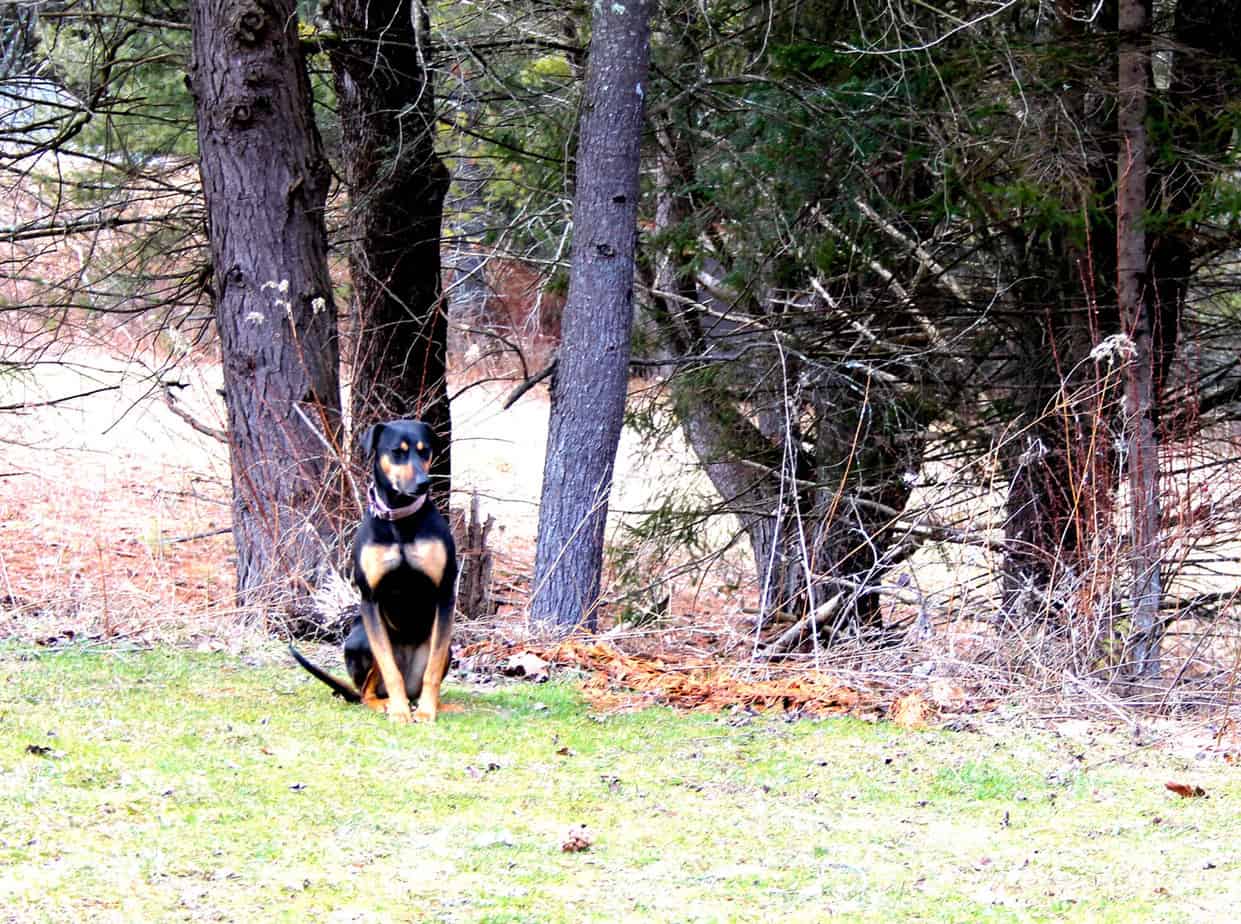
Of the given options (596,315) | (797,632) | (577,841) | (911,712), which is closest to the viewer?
(577,841)

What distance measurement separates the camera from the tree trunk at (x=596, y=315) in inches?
394

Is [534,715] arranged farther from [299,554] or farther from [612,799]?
[299,554]

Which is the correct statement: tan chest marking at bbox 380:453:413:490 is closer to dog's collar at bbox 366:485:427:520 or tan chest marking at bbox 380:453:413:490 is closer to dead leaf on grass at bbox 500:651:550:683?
dog's collar at bbox 366:485:427:520

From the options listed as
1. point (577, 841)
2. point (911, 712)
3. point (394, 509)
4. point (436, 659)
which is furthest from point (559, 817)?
point (911, 712)

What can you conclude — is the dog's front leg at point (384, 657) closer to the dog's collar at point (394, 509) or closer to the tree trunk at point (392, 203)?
the dog's collar at point (394, 509)

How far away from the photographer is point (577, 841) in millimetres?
4934

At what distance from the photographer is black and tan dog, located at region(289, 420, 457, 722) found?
6.63 meters

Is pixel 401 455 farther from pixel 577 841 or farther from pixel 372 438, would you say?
pixel 577 841

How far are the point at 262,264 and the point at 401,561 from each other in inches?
173

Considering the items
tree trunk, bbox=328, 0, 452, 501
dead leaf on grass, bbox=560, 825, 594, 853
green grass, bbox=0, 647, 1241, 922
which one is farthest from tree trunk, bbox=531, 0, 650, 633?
dead leaf on grass, bbox=560, 825, 594, 853

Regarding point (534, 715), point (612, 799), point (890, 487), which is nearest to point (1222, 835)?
point (612, 799)

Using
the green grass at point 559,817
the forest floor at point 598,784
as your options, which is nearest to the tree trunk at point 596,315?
the forest floor at point 598,784

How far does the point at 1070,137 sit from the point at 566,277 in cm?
503

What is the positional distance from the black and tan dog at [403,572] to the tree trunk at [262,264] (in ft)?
10.7
